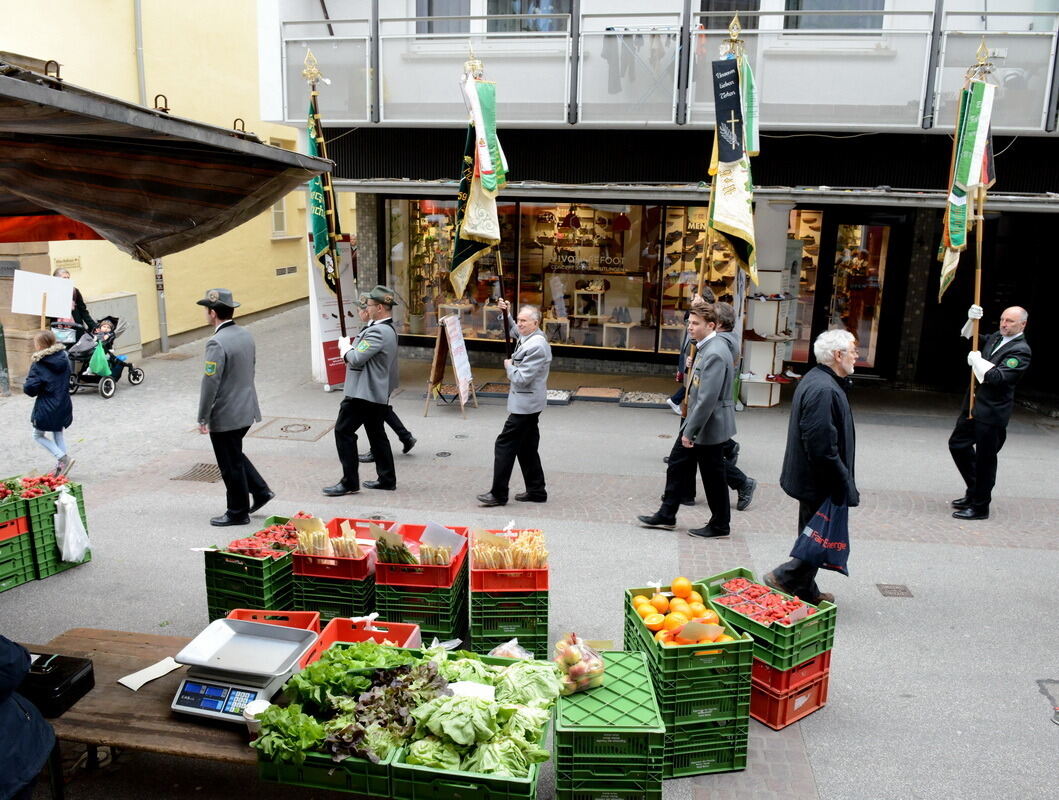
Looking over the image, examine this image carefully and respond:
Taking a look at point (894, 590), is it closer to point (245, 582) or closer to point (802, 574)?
point (802, 574)

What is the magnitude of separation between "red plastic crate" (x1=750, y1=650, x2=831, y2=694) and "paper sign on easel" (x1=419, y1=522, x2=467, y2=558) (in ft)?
6.49

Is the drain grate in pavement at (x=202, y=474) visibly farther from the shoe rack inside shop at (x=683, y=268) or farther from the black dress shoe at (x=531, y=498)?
the shoe rack inside shop at (x=683, y=268)

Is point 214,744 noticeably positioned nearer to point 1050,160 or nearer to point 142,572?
point 142,572

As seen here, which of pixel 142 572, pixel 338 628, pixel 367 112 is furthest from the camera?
pixel 367 112

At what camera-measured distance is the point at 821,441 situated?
591 cm

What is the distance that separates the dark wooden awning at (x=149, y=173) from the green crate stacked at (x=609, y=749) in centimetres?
312

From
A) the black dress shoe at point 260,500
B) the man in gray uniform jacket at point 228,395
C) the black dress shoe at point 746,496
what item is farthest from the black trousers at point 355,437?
the black dress shoe at point 746,496

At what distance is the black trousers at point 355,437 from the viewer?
8961 millimetres

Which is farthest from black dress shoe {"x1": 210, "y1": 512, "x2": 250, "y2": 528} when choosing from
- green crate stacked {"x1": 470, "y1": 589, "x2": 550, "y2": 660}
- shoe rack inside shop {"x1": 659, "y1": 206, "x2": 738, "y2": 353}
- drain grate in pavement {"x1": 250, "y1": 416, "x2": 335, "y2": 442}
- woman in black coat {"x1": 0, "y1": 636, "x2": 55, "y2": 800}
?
shoe rack inside shop {"x1": 659, "y1": 206, "x2": 738, "y2": 353}

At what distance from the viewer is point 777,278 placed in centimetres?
1334

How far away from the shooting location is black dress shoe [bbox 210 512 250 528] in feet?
27.1

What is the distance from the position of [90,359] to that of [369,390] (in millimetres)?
6598

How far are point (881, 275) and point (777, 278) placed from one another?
114 inches

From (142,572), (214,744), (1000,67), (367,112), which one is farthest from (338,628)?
(1000,67)
